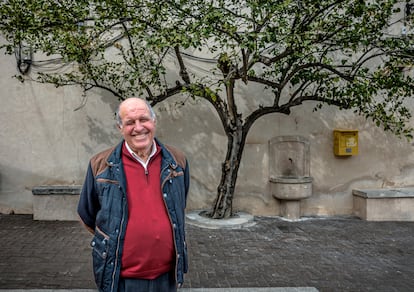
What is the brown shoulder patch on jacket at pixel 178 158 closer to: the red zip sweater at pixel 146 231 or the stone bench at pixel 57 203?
the red zip sweater at pixel 146 231

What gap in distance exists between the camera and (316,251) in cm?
597

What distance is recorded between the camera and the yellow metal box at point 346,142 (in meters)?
8.33

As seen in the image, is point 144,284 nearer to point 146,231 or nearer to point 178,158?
point 146,231

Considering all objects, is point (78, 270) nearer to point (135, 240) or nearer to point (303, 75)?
point (135, 240)

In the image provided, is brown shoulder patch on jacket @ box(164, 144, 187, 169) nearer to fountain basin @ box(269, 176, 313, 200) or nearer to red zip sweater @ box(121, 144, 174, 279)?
red zip sweater @ box(121, 144, 174, 279)

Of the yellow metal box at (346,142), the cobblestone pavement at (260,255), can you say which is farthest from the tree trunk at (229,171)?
the yellow metal box at (346,142)

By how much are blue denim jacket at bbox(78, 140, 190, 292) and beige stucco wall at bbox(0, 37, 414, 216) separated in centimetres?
576

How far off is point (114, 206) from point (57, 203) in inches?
225

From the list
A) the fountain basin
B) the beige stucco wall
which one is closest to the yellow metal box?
the beige stucco wall

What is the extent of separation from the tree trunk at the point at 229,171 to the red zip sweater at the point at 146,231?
5.05 meters

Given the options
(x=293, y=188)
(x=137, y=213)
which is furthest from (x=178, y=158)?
(x=293, y=188)

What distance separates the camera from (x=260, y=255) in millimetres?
5738

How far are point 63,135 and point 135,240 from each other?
21.0 ft

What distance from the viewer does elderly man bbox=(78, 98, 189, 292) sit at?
8.06 feet
